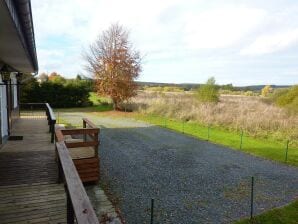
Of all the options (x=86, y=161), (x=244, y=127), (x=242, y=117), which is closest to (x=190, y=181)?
(x=86, y=161)

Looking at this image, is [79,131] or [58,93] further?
[58,93]

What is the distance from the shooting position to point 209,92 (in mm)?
24859

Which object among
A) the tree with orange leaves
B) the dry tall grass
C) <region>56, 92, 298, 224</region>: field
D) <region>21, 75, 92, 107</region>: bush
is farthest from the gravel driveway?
<region>21, 75, 92, 107</region>: bush

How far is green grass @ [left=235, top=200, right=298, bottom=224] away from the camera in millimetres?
5367

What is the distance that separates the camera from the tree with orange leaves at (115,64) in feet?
87.1

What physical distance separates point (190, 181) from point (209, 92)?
59.5 feet

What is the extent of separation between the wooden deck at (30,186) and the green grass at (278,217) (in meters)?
3.45

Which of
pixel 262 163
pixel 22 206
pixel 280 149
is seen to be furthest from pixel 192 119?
pixel 22 206

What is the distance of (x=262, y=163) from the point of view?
32.0 ft

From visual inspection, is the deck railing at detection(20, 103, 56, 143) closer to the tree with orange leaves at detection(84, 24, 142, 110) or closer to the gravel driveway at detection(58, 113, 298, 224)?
the gravel driveway at detection(58, 113, 298, 224)

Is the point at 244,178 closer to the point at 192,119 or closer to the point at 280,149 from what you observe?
the point at 280,149

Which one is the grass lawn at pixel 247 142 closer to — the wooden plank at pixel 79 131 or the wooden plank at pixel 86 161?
the wooden plank at pixel 86 161

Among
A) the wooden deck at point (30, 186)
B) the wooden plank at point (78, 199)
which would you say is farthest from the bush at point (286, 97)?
the wooden plank at point (78, 199)

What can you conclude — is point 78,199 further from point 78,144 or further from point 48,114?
point 48,114
